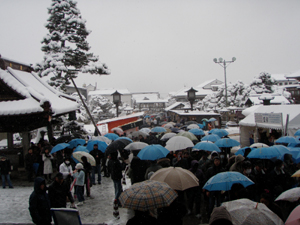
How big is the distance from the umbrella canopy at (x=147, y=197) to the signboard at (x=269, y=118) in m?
9.27

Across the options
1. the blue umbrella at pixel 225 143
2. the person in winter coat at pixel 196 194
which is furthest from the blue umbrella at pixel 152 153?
the blue umbrella at pixel 225 143

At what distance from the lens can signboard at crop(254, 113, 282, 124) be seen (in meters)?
12.0

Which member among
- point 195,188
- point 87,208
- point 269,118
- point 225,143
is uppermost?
point 269,118

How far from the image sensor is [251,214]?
3.58 m

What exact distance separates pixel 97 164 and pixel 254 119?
9279 mm

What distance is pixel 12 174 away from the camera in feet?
37.2

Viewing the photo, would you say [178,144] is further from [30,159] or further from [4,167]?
[4,167]

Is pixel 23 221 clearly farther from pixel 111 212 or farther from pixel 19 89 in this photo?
pixel 19 89

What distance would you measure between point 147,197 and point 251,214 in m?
1.48

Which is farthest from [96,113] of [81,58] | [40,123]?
[40,123]

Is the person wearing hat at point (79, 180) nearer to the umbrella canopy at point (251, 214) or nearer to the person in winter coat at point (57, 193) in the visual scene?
the person in winter coat at point (57, 193)

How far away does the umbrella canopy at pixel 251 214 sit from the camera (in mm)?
3502

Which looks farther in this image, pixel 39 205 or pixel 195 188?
pixel 195 188

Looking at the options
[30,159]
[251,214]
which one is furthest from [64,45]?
[251,214]
